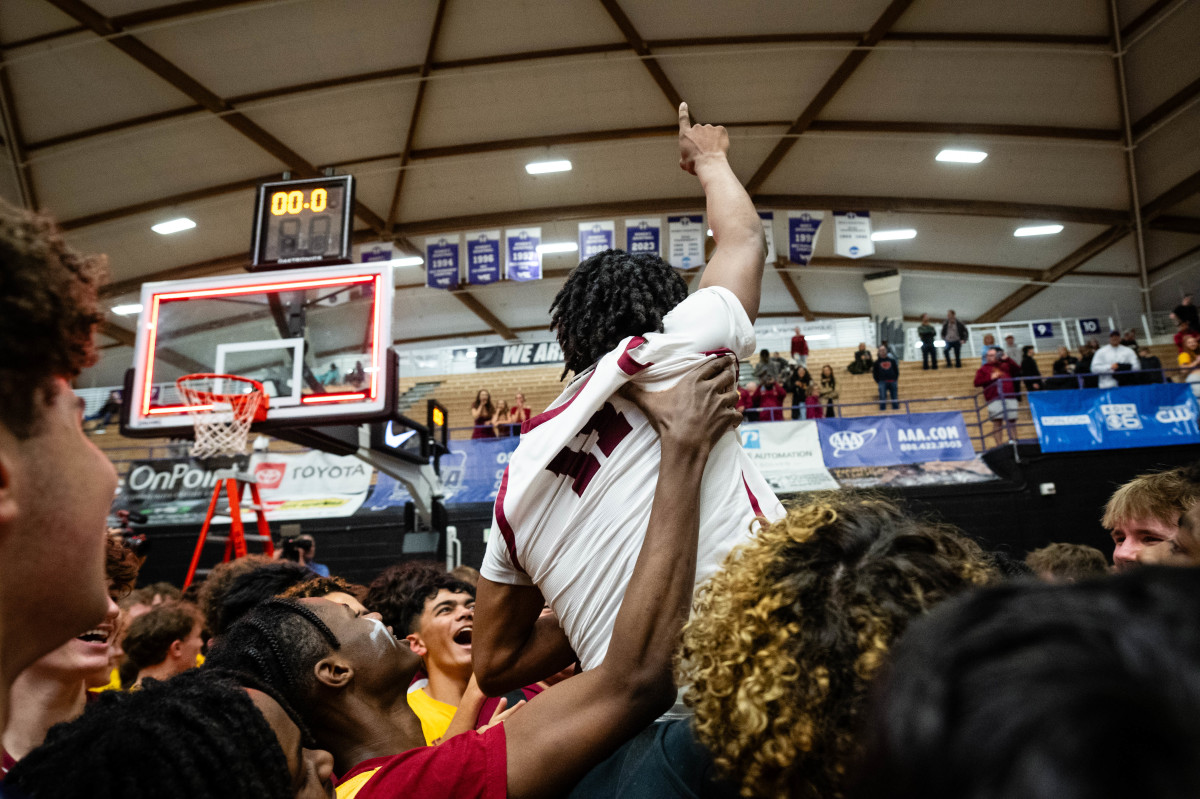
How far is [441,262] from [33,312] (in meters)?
13.1

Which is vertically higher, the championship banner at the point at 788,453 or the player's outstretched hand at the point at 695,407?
the championship banner at the point at 788,453

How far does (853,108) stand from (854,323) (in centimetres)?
791

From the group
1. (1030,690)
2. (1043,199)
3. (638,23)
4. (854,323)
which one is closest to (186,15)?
(638,23)

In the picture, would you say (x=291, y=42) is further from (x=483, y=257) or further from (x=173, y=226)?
(x=173, y=226)

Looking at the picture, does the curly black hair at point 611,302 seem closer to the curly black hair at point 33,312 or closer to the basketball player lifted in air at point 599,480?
the basketball player lifted in air at point 599,480

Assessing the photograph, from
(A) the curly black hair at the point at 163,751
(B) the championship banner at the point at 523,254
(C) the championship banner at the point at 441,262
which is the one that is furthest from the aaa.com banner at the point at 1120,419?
(A) the curly black hair at the point at 163,751

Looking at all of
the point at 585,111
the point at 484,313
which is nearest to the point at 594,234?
the point at 585,111

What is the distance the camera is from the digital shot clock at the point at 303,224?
Answer: 7438mm

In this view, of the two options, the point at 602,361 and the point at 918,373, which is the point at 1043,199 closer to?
the point at 918,373

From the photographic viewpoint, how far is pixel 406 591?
3.40 m

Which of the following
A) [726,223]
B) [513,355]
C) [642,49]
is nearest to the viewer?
[726,223]

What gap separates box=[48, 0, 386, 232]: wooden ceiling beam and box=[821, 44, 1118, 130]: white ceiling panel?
816 centimetres

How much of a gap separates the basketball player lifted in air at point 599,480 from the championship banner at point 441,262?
12.2 meters

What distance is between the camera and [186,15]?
29.7ft
